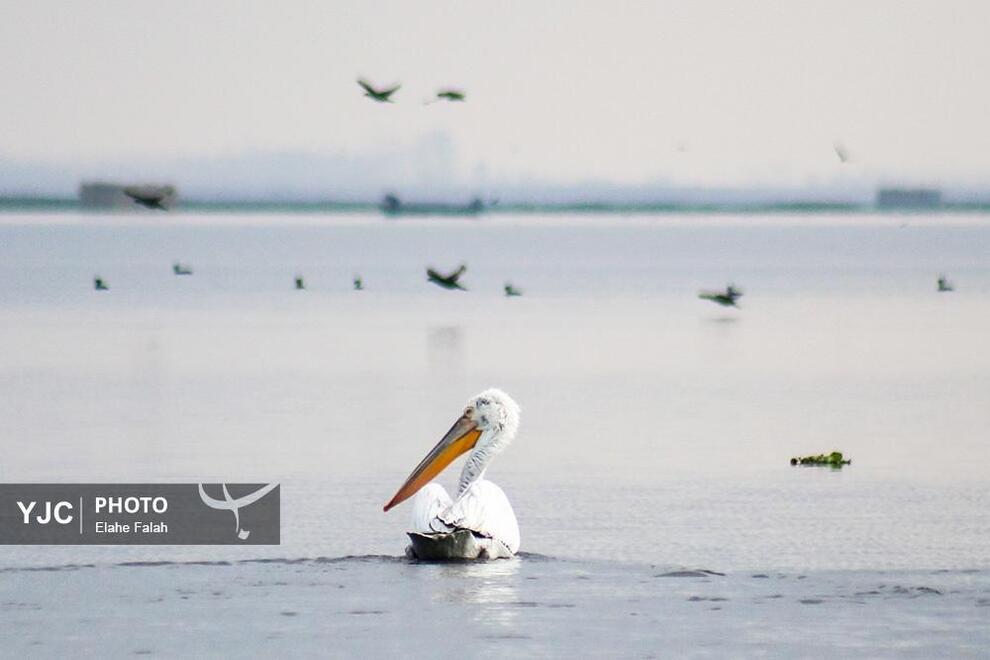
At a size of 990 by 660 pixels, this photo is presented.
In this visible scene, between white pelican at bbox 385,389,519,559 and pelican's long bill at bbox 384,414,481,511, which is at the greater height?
pelican's long bill at bbox 384,414,481,511

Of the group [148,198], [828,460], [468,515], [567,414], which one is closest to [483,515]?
[468,515]

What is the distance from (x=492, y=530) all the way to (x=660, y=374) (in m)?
18.6

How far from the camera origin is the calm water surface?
14.7m

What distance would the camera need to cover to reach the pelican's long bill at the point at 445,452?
14148 mm

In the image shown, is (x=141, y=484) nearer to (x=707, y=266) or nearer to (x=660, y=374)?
(x=660, y=374)

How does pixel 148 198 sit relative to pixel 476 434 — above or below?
above

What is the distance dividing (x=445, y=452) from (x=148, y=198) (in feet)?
51.8

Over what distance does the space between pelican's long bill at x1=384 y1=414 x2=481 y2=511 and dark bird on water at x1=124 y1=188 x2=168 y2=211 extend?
15.1m

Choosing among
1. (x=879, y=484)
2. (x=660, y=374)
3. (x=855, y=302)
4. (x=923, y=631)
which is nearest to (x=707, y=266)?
(x=855, y=302)

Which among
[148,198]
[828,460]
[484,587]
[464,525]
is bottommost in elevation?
[484,587]

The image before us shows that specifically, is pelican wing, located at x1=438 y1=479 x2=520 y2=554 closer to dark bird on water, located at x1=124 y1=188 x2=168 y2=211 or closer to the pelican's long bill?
the pelican's long bill

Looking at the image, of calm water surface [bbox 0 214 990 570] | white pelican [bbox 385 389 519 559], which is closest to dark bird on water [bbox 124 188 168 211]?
calm water surface [bbox 0 214 990 570]

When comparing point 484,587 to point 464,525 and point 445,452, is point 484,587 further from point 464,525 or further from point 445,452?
point 445,452

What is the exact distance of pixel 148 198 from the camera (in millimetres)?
29047
